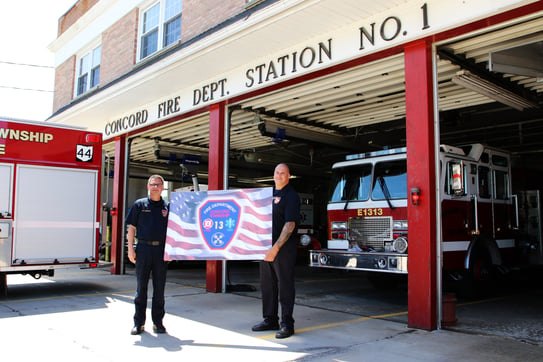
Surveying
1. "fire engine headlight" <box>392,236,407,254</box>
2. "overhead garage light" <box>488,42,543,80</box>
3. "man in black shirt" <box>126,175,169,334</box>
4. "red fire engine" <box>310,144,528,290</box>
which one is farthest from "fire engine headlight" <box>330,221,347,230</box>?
"man in black shirt" <box>126,175,169,334</box>

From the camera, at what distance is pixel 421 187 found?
20.2 feet

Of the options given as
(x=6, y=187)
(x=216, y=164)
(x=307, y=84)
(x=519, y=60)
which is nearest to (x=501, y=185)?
(x=519, y=60)

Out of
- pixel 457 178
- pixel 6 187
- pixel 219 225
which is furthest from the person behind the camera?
pixel 6 187

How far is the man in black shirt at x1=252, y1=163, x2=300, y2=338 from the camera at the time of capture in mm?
5691

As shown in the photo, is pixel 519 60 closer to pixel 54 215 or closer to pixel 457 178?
pixel 457 178

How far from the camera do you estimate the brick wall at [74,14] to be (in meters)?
16.2

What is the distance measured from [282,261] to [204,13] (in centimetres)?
657

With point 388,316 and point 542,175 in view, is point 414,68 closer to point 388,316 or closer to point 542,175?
point 388,316

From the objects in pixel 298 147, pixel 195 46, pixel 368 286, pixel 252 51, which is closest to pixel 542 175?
pixel 368 286

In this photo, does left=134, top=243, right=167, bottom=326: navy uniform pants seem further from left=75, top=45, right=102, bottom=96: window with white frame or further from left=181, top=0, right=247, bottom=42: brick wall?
left=75, top=45, right=102, bottom=96: window with white frame

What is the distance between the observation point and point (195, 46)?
8.65 metres

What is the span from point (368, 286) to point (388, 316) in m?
3.82

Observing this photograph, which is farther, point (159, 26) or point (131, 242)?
point (159, 26)

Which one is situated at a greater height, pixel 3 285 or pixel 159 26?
pixel 159 26
